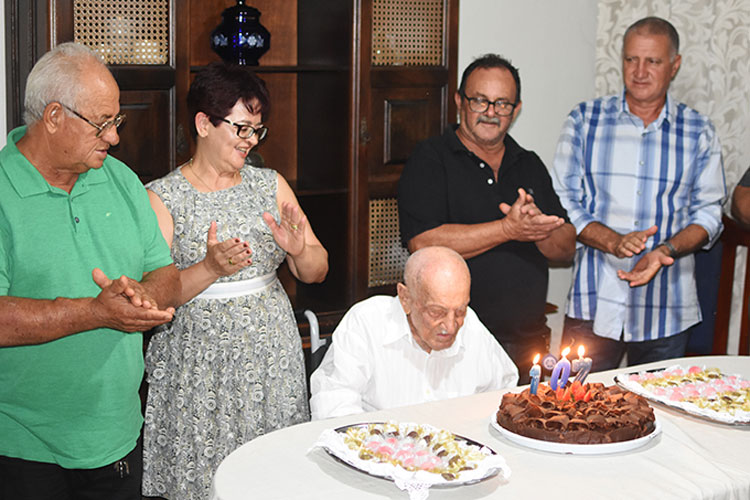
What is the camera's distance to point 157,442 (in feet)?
8.66

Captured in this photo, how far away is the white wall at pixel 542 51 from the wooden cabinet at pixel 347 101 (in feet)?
1.05

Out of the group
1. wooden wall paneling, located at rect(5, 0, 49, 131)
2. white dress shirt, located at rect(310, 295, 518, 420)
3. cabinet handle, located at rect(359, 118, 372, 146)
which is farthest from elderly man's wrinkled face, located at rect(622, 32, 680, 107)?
wooden wall paneling, located at rect(5, 0, 49, 131)

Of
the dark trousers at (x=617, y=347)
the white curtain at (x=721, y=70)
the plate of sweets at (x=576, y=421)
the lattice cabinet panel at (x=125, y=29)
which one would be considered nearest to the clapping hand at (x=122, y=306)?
the plate of sweets at (x=576, y=421)

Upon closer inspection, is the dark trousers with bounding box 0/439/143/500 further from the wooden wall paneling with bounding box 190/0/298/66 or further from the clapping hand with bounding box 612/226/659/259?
the clapping hand with bounding box 612/226/659/259

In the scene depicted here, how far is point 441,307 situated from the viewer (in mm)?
2314

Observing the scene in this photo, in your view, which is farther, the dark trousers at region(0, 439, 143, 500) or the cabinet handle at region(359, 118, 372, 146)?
the cabinet handle at region(359, 118, 372, 146)

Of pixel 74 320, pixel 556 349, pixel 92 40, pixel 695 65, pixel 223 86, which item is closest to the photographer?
pixel 74 320

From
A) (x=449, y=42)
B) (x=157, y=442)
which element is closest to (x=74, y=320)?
(x=157, y=442)

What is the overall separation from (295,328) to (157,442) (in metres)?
0.51

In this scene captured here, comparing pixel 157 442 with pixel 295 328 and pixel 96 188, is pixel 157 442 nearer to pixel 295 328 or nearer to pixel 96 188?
pixel 295 328

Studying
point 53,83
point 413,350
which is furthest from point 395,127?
point 53,83

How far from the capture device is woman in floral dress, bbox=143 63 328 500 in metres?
2.60

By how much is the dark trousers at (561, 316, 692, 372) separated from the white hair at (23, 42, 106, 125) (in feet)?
7.09

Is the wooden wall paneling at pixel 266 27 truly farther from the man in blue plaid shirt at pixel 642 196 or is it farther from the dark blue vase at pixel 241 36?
the man in blue plaid shirt at pixel 642 196
